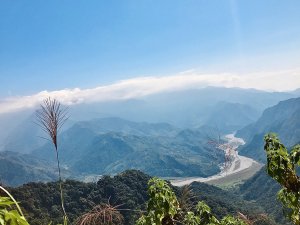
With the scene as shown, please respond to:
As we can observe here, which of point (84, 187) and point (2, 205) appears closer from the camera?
point (2, 205)

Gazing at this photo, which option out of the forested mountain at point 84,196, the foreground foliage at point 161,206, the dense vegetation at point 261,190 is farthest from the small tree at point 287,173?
the dense vegetation at point 261,190

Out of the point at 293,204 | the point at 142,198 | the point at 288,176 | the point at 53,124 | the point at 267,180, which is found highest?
the point at 53,124

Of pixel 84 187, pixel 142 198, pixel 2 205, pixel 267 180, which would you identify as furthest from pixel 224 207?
pixel 2 205

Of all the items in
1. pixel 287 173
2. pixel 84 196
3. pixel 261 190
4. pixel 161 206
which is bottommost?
pixel 261 190

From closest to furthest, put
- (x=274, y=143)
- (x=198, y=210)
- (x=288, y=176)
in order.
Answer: (x=288, y=176)
(x=274, y=143)
(x=198, y=210)

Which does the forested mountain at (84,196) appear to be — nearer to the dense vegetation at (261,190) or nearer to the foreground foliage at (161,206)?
the dense vegetation at (261,190)

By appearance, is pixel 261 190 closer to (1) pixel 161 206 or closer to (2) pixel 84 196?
(2) pixel 84 196

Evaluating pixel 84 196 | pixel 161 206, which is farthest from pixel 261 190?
pixel 161 206

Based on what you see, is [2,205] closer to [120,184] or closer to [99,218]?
[99,218]
